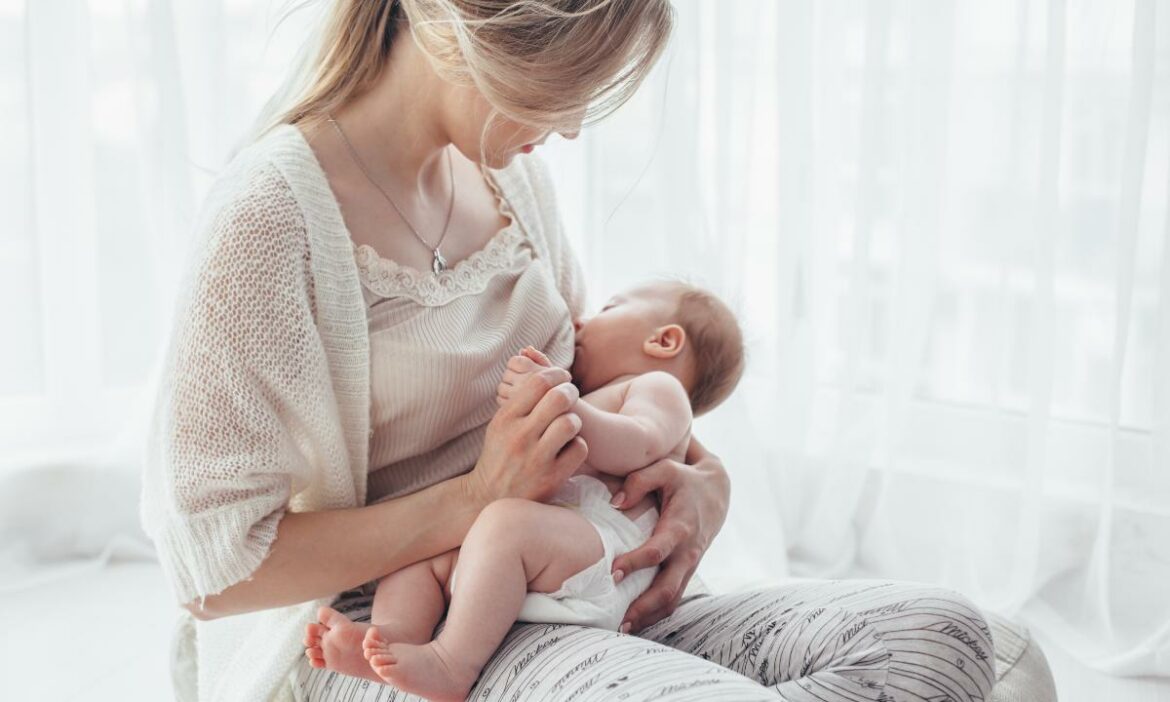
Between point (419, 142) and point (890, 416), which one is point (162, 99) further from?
point (890, 416)

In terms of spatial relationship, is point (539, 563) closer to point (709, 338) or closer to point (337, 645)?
point (337, 645)

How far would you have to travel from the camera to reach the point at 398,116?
1.48m

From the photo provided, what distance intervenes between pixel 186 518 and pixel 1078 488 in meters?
1.83

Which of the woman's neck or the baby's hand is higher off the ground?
the woman's neck

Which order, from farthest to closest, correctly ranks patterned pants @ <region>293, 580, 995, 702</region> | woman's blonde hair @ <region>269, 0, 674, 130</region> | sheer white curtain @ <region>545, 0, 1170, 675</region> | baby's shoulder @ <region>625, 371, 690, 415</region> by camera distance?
1. sheer white curtain @ <region>545, 0, 1170, 675</region>
2. baby's shoulder @ <region>625, 371, 690, 415</region>
3. woman's blonde hair @ <region>269, 0, 674, 130</region>
4. patterned pants @ <region>293, 580, 995, 702</region>

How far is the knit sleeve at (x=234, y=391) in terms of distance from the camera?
4.18ft

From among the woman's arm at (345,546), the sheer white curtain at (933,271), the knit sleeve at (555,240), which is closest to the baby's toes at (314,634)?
the woman's arm at (345,546)

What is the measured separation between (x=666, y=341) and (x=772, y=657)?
487 millimetres

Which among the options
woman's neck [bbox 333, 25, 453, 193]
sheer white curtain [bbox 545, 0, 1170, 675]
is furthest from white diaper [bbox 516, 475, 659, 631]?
sheer white curtain [bbox 545, 0, 1170, 675]

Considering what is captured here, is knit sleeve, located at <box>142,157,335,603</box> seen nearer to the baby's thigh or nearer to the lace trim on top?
the lace trim on top

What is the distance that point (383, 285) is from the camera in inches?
55.5

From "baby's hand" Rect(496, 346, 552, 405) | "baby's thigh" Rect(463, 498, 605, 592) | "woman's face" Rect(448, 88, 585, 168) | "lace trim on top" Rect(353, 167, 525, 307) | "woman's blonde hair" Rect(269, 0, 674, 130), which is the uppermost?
"woman's blonde hair" Rect(269, 0, 674, 130)

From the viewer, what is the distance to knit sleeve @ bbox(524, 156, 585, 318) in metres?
1.75

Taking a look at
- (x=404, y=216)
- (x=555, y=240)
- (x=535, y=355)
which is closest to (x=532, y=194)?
(x=555, y=240)
